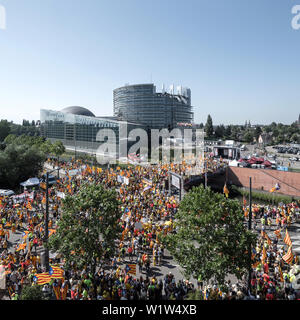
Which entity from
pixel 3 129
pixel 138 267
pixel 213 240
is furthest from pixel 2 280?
pixel 3 129

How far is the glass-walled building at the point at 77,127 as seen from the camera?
6620 centimetres

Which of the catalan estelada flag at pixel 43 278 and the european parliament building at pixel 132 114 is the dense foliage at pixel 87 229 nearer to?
the catalan estelada flag at pixel 43 278

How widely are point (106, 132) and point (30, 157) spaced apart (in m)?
26.3

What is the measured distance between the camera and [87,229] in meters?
11.4

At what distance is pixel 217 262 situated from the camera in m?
9.39

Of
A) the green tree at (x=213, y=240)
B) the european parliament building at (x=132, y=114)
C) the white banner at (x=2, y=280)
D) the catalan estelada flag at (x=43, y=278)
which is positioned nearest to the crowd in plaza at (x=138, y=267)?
the white banner at (x=2, y=280)

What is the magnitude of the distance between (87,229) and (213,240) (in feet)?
19.3

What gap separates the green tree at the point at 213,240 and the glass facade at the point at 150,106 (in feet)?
346

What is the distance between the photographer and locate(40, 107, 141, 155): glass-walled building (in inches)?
2606

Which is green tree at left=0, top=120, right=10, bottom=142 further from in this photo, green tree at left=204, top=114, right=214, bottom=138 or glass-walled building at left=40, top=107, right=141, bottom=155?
green tree at left=204, top=114, right=214, bottom=138

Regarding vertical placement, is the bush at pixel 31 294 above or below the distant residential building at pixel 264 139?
below

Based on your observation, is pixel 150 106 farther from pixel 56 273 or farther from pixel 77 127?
pixel 56 273

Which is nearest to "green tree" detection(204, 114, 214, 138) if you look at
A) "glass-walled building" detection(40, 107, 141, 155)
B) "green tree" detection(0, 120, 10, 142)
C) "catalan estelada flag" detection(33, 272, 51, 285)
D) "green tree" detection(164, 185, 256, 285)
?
"glass-walled building" detection(40, 107, 141, 155)

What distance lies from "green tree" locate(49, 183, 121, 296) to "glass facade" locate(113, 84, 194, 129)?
341ft
